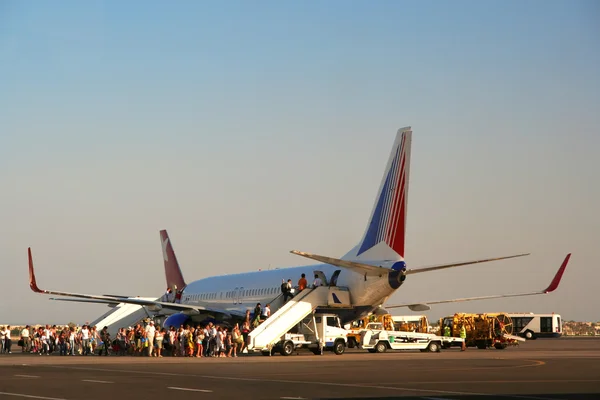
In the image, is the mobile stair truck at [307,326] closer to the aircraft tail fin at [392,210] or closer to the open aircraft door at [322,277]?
the open aircraft door at [322,277]

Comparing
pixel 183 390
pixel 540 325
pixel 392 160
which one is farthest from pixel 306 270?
pixel 540 325

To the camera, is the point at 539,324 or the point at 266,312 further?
the point at 539,324

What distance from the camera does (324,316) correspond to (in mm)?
42469

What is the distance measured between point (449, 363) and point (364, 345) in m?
12.1

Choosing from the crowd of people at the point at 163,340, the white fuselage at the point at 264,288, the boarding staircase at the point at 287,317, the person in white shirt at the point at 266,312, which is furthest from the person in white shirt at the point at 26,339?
the boarding staircase at the point at 287,317

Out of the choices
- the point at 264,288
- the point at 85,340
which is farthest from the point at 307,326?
the point at 85,340

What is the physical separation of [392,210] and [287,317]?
6.55 meters

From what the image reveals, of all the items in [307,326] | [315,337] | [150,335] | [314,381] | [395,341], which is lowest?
[314,381]

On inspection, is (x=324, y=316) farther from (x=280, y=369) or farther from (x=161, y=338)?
(x=280, y=369)

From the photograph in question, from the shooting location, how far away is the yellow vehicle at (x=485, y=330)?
5394cm

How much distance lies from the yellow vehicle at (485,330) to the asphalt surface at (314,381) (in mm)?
20993

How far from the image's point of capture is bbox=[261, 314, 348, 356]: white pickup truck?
42.2 m

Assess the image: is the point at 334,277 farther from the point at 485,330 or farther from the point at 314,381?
the point at 314,381

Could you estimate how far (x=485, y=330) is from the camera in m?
55.2
